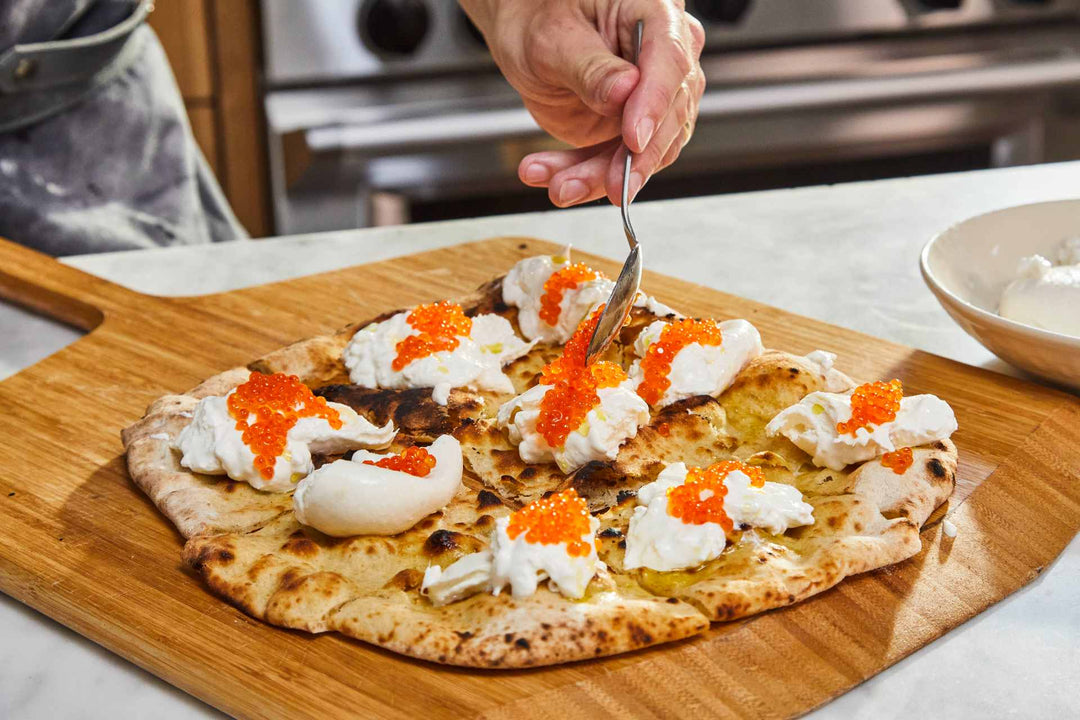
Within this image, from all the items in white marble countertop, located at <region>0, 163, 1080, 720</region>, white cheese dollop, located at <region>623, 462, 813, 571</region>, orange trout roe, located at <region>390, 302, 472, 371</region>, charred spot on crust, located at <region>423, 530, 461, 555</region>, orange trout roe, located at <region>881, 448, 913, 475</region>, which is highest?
orange trout roe, located at <region>390, 302, 472, 371</region>

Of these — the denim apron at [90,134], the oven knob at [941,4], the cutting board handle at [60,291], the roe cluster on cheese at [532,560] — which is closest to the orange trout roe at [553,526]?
the roe cluster on cheese at [532,560]

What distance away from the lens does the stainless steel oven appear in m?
3.15

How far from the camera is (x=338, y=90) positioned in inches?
130

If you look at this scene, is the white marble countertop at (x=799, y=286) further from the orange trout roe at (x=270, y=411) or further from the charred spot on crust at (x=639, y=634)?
the orange trout roe at (x=270, y=411)

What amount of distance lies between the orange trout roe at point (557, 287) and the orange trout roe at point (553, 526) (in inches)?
23.7

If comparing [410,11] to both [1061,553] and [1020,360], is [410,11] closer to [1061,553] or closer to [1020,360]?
[1020,360]

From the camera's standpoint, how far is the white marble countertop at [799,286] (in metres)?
1.16

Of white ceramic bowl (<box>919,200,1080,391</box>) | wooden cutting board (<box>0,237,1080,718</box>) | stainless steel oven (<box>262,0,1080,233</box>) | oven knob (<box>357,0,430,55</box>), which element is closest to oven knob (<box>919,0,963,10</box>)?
stainless steel oven (<box>262,0,1080,233</box>)

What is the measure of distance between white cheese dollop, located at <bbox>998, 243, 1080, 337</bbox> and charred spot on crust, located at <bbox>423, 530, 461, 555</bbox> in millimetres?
929

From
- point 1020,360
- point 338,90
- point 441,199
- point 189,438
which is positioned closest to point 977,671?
point 1020,360

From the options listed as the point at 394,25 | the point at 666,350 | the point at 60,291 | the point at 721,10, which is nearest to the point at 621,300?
the point at 666,350

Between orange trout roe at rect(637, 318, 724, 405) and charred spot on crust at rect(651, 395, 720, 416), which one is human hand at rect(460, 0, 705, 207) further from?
charred spot on crust at rect(651, 395, 720, 416)

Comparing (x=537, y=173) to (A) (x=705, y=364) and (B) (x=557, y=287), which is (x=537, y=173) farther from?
(A) (x=705, y=364)

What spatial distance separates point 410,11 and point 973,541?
232 centimetres
